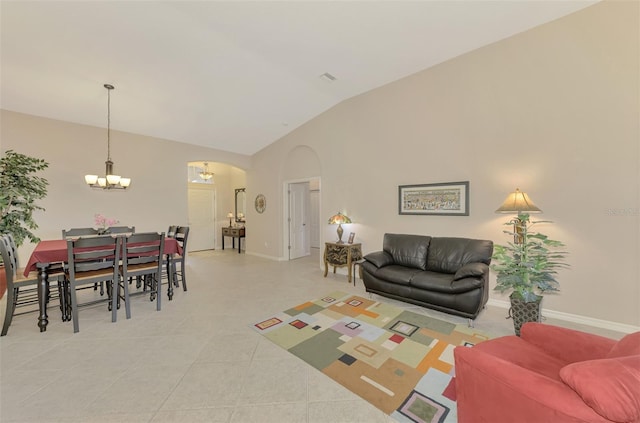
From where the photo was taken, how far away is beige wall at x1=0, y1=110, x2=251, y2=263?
13.9 ft

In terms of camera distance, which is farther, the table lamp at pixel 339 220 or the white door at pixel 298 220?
the white door at pixel 298 220

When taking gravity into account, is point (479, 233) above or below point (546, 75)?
below

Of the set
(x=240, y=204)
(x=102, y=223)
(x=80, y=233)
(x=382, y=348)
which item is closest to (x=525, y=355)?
(x=382, y=348)

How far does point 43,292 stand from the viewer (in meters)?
2.84

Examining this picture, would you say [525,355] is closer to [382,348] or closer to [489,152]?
[382,348]

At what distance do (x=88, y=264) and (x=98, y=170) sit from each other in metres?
2.92

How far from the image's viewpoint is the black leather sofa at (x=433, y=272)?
2865 mm

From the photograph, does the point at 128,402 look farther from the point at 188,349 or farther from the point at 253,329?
the point at 253,329

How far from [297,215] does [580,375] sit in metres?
6.10

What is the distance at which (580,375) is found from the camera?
1024 millimetres

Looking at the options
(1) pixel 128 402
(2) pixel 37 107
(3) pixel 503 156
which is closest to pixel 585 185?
(3) pixel 503 156

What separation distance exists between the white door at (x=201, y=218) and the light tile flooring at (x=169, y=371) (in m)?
4.48

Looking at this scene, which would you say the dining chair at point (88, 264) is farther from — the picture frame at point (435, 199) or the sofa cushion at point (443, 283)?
the picture frame at point (435, 199)

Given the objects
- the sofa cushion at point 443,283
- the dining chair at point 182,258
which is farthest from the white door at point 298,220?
the sofa cushion at point 443,283
